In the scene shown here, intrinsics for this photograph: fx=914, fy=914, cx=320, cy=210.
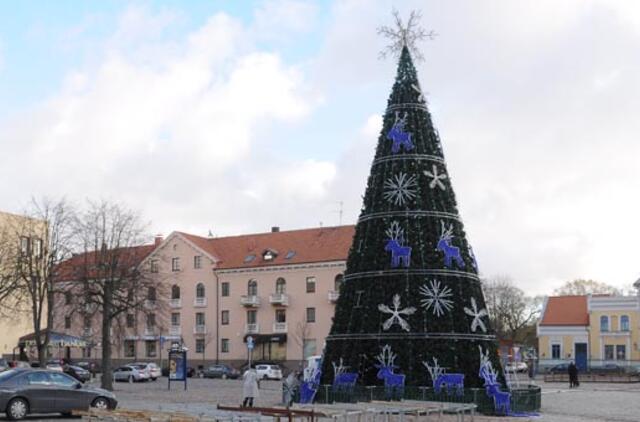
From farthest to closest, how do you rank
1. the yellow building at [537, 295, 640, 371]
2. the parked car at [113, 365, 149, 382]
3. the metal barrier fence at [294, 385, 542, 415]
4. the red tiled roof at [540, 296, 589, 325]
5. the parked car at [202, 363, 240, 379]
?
the red tiled roof at [540, 296, 589, 325], the yellow building at [537, 295, 640, 371], the parked car at [202, 363, 240, 379], the parked car at [113, 365, 149, 382], the metal barrier fence at [294, 385, 542, 415]

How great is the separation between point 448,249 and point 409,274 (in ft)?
4.65

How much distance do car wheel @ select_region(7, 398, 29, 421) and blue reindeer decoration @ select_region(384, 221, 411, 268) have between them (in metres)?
10.8

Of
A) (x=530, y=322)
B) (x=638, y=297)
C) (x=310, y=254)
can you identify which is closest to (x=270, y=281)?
(x=310, y=254)

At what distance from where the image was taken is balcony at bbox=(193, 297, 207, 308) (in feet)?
263

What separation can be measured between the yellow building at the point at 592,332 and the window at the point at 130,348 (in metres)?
37.4

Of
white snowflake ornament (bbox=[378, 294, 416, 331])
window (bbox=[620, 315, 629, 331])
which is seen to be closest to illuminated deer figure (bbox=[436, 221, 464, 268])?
white snowflake ornament (bbox=[378, 294, 416, 331])

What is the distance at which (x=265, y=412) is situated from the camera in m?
16.5

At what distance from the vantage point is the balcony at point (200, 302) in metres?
80.2

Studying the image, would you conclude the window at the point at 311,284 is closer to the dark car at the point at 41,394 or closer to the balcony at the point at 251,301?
the balcony at the point at 251,301

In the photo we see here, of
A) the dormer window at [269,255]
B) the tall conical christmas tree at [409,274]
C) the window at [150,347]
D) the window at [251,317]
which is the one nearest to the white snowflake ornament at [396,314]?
the tall conical christmas tree at [409,274]

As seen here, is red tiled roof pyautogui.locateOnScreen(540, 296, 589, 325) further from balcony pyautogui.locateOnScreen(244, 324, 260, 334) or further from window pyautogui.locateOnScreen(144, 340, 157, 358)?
window pyautogui.locateOnScreen(144, 340, 157, 358)

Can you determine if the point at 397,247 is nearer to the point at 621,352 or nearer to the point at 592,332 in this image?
the point at 621,352

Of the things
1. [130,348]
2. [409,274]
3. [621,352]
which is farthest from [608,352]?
[409,274]

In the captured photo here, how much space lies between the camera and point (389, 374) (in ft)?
82.8
